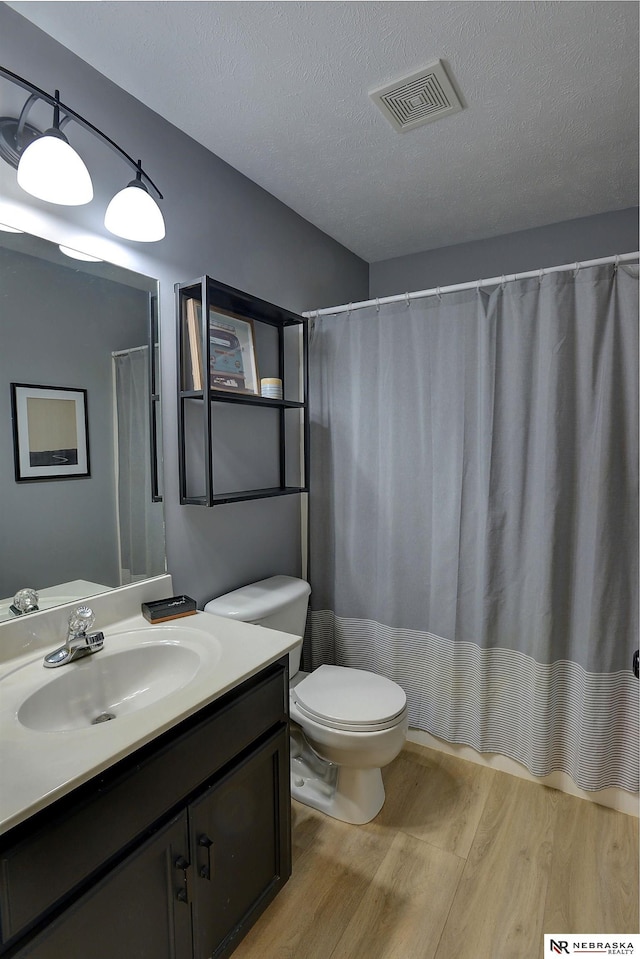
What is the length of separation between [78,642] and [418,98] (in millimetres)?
1900

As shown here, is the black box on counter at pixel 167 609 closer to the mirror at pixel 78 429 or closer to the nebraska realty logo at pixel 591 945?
the mirror at pixel 78 429

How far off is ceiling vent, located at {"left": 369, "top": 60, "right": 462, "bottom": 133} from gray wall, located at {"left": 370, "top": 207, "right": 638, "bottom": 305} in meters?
1.05

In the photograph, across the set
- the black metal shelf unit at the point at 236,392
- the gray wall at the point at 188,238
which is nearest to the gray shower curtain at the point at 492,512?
the black metal shelf unit at the point at 236,392

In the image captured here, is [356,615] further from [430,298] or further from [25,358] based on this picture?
[25,358]

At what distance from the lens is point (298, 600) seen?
201cm

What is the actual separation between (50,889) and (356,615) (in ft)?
5.34

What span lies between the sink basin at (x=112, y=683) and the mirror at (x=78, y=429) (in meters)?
0.23

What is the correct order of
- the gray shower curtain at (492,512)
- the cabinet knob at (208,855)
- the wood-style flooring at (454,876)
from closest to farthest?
the cabinet knob at (208,855) < the wood-style flooring at (454,876) < the gray shower curtain at (492,512)

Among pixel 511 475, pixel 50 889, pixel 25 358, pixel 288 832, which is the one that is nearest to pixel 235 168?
pixel 25 358

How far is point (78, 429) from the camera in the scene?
1.41 m

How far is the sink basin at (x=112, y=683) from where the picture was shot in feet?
3.70

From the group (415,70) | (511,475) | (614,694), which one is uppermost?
(415,70)

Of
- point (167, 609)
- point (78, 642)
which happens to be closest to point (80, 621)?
point (78, 642)

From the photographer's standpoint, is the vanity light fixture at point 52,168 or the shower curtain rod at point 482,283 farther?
the shower curtain rod at point 482,283
